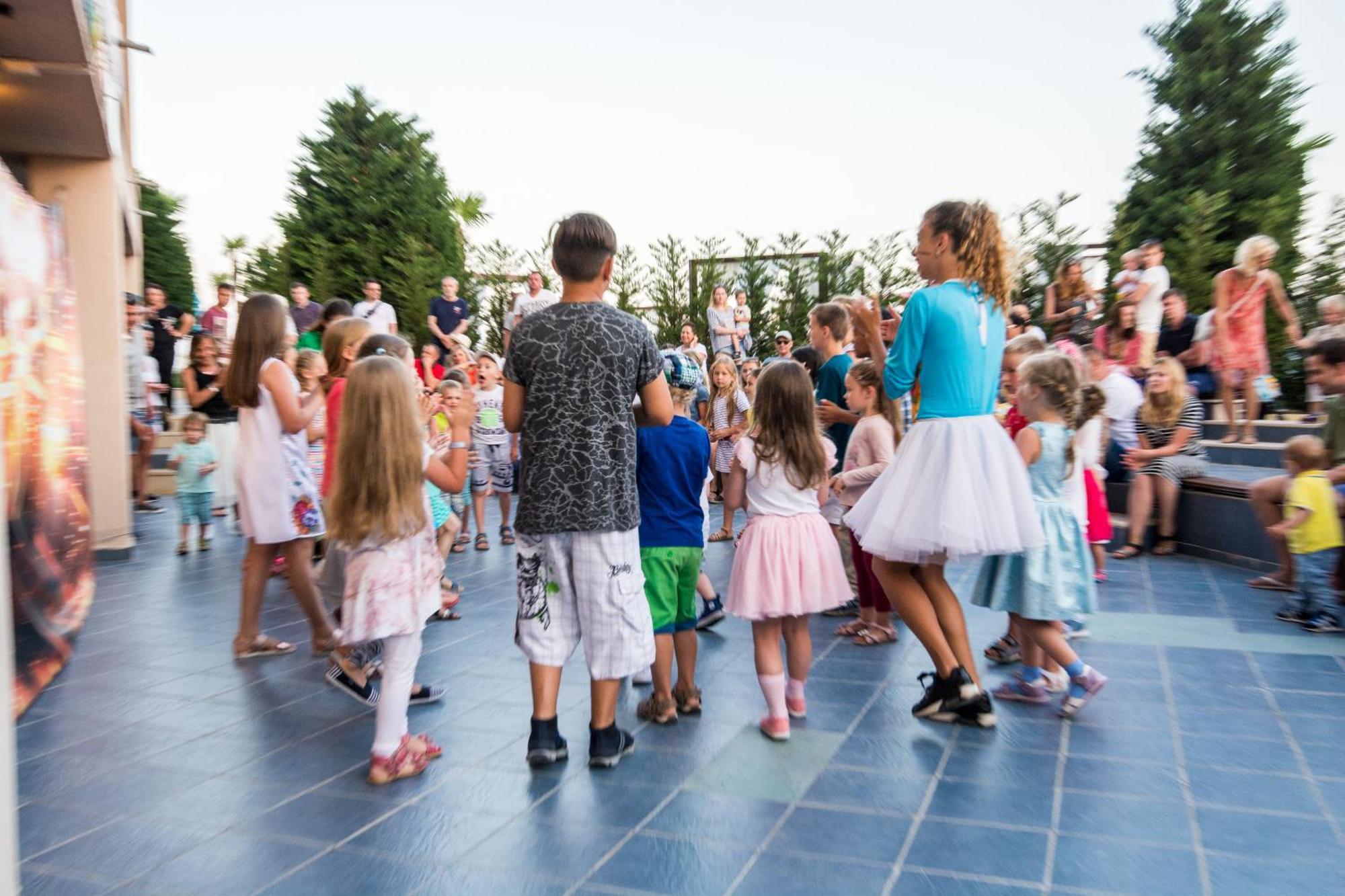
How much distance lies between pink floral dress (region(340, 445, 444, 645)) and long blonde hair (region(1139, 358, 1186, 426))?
21.9 feet

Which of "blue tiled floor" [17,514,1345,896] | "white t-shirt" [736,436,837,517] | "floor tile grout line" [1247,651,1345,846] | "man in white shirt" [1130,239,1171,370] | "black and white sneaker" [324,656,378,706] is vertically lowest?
"floor tile grout line" [1247,651,1345,846]

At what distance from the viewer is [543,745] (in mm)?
3758

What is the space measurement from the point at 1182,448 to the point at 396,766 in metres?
7.39

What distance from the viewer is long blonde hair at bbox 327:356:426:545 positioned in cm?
378

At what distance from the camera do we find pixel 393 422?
3789 millimetres

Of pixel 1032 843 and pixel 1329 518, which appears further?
pixel 1329 518

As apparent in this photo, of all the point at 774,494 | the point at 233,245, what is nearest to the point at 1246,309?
the point at 774,494

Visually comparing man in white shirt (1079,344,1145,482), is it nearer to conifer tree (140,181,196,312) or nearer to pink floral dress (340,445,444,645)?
pink floral dress (340,445,444,645)

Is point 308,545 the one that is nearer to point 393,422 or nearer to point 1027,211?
point 393,422

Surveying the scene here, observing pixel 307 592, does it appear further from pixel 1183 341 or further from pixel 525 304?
pixel 1183 341

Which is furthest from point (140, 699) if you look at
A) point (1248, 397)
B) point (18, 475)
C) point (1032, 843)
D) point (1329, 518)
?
point (1248, 397)

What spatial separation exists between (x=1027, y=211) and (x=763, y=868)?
1336 cm

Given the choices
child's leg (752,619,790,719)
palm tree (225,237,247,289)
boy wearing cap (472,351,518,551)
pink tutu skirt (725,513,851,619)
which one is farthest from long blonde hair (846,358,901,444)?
palm tree (225,237,247,289)

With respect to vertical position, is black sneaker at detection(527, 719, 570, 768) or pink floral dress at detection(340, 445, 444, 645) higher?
pink floral dress at detection(340, 445, 444, 645)
